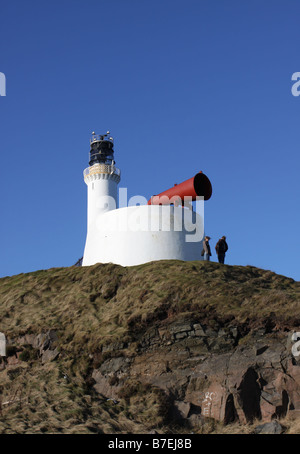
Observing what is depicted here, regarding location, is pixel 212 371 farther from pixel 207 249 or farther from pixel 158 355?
pixel 207 249

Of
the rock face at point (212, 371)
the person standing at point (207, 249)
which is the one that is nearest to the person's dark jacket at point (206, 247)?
the person standing at point (207, 249)

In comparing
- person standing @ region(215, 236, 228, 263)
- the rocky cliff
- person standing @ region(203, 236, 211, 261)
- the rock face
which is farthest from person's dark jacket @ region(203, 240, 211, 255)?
the rock face

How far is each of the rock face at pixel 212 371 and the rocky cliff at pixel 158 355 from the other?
0.05m

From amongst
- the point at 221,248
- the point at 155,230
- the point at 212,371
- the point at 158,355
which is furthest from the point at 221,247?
the point at 212,371

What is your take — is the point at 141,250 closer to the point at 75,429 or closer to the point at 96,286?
the point at 96,286

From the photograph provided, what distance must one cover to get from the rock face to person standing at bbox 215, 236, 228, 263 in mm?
8053

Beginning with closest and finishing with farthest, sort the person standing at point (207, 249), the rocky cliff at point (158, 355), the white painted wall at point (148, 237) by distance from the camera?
the rocky cliff at point (158, 355) → the person standing at point (207, 249) → the white painted wall at point (148, 237)

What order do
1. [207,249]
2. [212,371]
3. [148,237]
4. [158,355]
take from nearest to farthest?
1. [212,371]
2. [158,355]
3. [207,249]
4. [148,237]

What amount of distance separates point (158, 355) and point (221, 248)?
1009 centimetres

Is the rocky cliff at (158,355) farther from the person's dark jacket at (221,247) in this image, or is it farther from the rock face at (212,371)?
the person's dark jacket at (221,247)

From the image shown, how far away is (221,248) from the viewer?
1300 inches

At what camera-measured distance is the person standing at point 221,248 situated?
108 ft

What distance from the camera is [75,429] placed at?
21.1 meters

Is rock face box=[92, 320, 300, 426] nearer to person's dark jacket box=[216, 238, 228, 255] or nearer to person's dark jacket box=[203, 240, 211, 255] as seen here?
person's dark jacket box=[203, 240, 211, 255]
